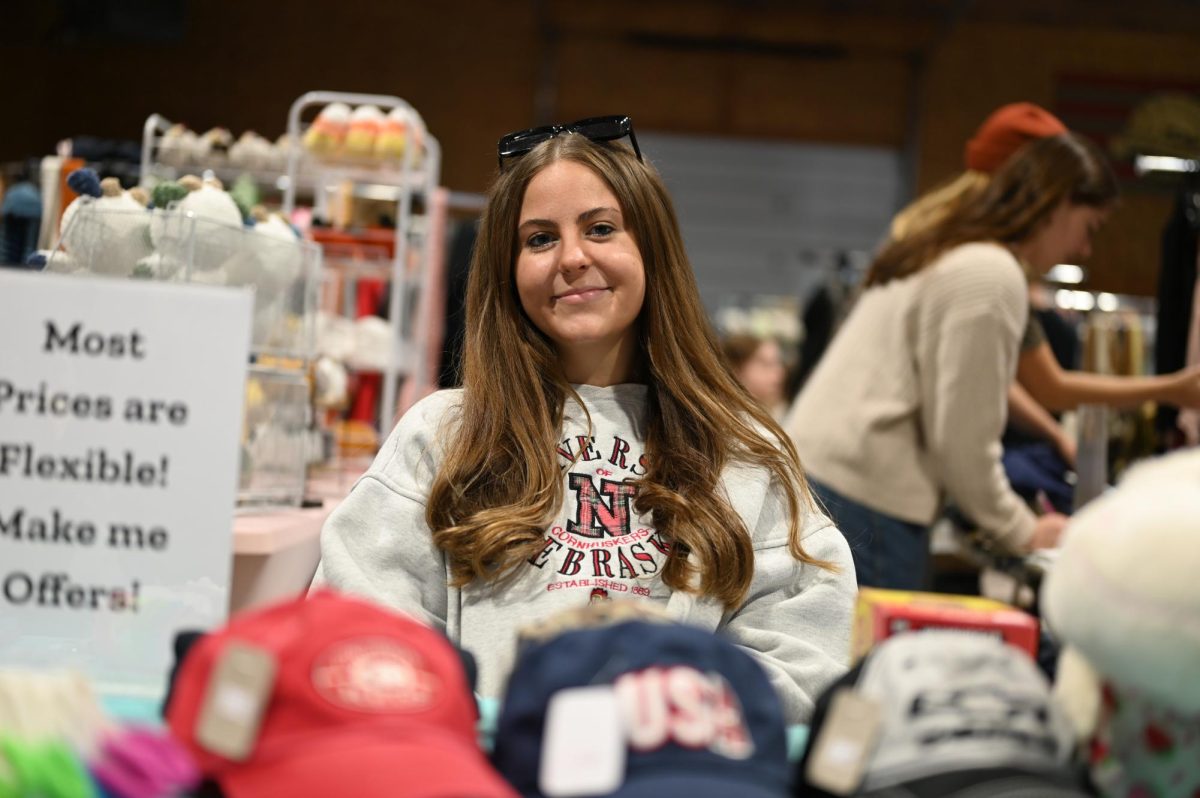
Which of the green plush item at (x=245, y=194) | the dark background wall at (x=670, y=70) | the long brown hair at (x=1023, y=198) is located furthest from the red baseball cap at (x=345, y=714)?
the dark background wall at (x=670, y=70)

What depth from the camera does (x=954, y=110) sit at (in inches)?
360

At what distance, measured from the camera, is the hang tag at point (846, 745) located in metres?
0.81

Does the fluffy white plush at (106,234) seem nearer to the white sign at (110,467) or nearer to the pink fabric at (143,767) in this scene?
the white sign at (110,467)

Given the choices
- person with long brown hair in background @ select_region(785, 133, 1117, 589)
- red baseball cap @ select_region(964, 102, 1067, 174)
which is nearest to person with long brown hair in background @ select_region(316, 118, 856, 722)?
person with long brown hair in background @ select_region(785, 133, 1117, 589)

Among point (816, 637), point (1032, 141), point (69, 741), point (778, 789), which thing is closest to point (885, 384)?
point (1032, 141)

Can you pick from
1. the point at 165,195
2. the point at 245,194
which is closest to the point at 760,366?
the point at 245,194

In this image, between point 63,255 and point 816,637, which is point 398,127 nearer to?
point 63,255

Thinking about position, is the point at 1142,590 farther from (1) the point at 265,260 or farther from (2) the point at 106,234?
(1) the point at 265,260

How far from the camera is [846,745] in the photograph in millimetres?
818

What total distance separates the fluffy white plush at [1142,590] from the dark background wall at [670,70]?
843 cm

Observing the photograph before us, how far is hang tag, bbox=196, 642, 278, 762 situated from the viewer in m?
0.75

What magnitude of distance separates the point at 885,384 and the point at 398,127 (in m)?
1.89

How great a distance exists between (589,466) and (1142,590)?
1038mm

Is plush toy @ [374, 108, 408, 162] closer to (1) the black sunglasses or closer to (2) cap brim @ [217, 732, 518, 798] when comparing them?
(1) the black sunglasses
